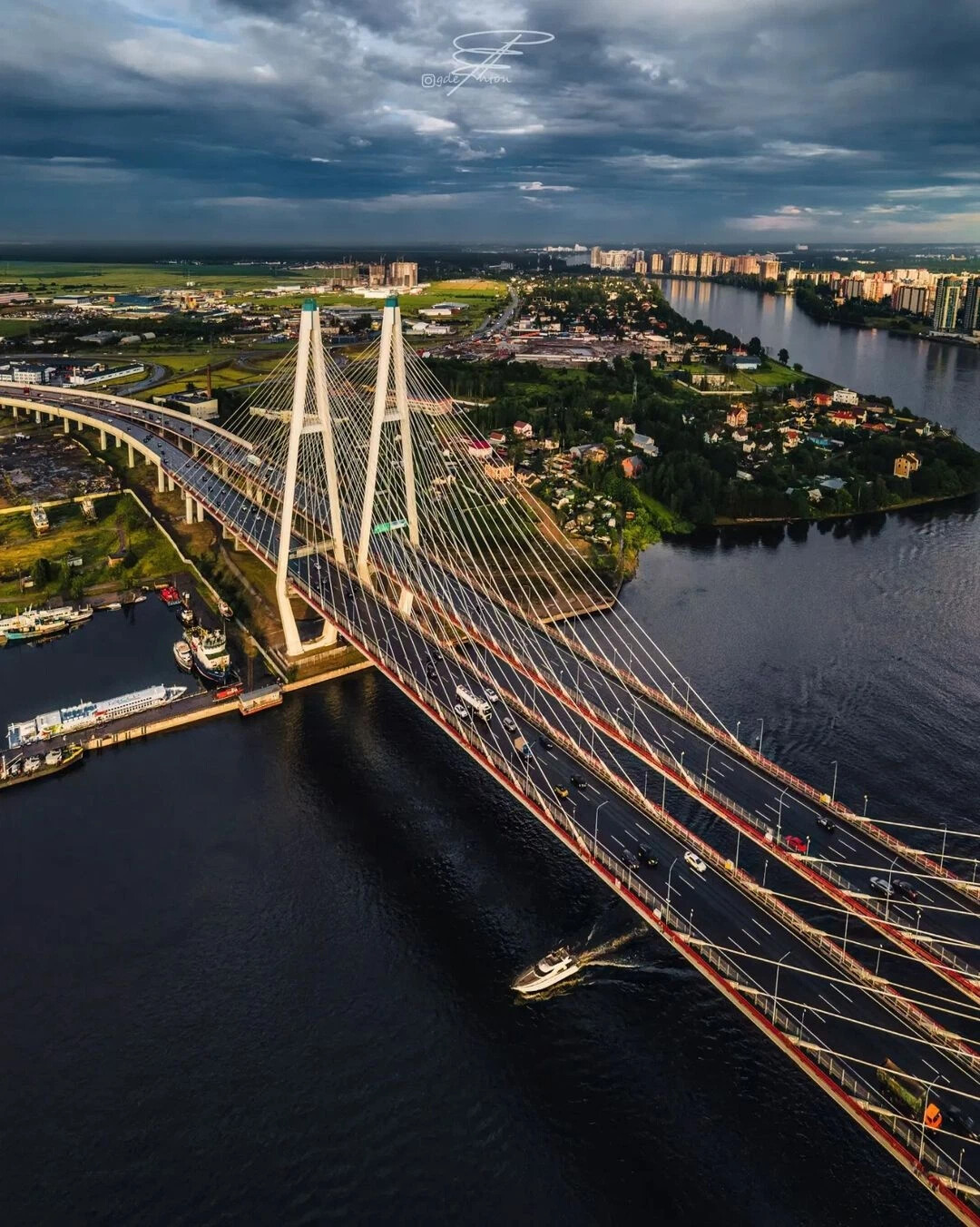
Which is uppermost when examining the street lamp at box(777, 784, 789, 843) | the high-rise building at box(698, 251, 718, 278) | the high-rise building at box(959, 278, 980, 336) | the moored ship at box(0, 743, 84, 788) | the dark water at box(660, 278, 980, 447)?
the high-rise building at box(698, 251, 718, 278)

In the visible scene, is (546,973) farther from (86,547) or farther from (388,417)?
(86,547)

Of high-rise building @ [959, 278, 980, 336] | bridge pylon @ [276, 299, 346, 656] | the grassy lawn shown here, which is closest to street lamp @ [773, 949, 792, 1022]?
bridge pylon @ [276, 299, 346, 656]

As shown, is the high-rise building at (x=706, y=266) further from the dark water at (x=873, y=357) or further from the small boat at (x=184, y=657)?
the small boat at (x=184, y=657)

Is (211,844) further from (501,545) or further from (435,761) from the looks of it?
(501,545)

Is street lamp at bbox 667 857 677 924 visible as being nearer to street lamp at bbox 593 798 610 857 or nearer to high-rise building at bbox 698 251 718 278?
street lamp at bbox 593 798 610 857

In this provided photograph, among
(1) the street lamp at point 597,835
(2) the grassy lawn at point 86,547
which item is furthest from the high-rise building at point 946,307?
(1) the street lamp at point 597,835

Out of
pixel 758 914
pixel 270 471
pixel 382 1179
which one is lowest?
→ pixel 382 1179

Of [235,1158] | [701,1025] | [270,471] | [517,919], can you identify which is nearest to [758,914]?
[701,1025]

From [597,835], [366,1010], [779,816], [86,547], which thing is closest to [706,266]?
[86,547]
